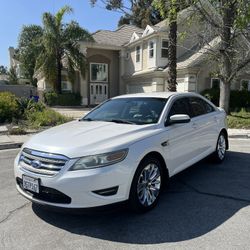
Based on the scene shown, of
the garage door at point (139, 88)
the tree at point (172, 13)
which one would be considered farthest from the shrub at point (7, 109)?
the garage door at point (139, 88)

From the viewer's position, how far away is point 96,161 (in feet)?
12.5

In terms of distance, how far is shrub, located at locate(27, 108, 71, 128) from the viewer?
13.3m

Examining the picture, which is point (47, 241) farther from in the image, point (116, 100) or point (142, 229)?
point (116, 100)

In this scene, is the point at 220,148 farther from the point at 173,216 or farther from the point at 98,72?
the point at 98,72

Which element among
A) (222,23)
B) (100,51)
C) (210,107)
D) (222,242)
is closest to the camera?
(222,242)

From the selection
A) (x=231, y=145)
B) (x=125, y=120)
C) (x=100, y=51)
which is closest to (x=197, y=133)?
(x=125, y=120)

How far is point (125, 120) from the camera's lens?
16.5 feet

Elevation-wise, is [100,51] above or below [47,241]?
above

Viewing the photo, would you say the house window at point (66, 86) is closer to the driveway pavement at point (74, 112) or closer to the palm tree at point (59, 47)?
the palm tree at point (59, 47)

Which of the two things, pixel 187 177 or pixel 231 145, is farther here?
pixel 231 145

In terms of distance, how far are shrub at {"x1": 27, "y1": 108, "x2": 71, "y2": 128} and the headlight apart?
962 cm

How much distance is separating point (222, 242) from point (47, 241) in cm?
198

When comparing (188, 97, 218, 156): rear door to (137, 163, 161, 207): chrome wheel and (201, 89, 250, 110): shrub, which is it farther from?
(201, 89, 250, 110): shrub

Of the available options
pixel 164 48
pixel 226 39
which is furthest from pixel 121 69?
pixel 226 39
